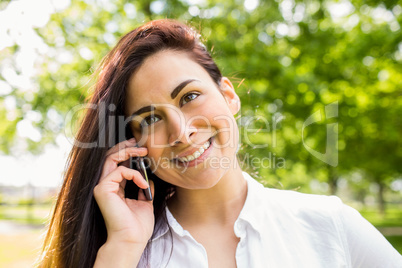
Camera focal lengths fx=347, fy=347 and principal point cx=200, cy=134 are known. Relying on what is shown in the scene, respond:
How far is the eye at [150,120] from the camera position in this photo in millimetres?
1941

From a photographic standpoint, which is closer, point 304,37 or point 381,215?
point 304,37

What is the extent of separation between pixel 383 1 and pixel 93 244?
31.5ft

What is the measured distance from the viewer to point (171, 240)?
1.97m

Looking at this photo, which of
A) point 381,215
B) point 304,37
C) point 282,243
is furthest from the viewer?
point 381,215

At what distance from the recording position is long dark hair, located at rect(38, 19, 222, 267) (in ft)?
6.36

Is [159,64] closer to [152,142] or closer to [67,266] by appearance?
[152,142]

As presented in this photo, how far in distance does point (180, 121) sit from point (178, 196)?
547mm

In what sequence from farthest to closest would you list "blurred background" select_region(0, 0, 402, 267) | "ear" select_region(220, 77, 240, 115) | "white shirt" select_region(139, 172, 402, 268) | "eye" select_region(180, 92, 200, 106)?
"blurred background" select_region(0, 0, 402, 267)
"ear" select_region(220, 77, 240, 115)
"eye" select_region(180, 92, 200, 106)
"white shirt" select_region(139, 172, 402, 268)

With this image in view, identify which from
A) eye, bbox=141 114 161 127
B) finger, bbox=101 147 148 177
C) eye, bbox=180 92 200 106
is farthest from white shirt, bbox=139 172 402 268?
eye, bbox=180 92 200 106

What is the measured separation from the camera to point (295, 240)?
1.85 metres

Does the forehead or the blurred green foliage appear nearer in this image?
the forehead

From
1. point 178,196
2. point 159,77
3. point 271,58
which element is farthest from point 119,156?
point 271,58

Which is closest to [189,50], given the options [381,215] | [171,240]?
[171,240]

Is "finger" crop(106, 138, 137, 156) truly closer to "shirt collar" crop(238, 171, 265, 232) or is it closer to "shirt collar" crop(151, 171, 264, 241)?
"shirt collar" crop(151, 171, 264, 241)
